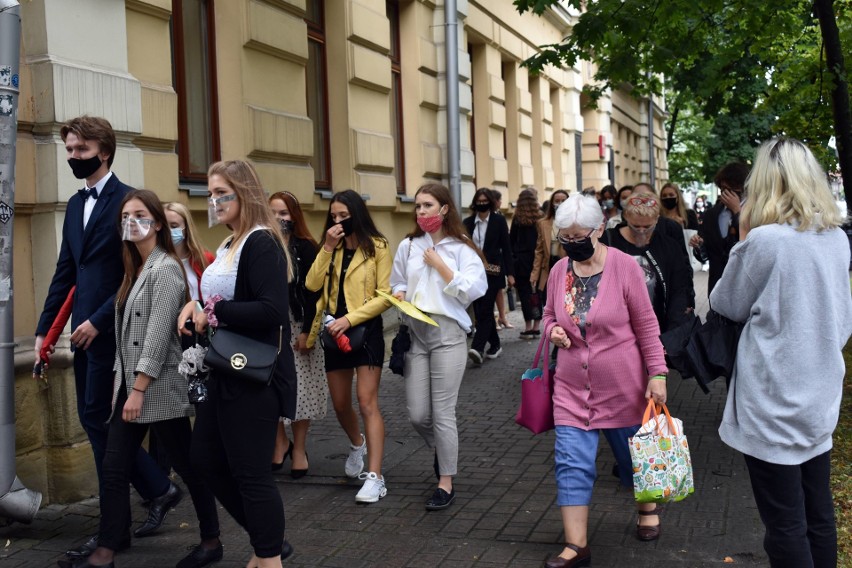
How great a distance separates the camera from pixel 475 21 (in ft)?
50.6

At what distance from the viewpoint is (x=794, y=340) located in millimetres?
3594

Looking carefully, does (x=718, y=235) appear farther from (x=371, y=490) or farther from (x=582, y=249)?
(x=371, y=490)

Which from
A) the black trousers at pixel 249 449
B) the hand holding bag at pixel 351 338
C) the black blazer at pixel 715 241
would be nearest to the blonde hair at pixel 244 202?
the black trousers at pixel 249 449

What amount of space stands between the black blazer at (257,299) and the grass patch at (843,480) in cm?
270

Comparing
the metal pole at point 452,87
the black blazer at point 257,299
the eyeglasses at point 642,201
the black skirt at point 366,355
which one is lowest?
the black skirt at point 366,355

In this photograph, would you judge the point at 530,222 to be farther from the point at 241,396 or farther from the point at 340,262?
the point at 241,396

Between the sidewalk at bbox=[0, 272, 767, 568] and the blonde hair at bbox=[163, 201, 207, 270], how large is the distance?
4.65 ft

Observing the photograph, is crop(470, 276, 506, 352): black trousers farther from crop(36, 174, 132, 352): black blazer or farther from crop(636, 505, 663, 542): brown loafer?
crop(36, 174, 132, 352): black blazer

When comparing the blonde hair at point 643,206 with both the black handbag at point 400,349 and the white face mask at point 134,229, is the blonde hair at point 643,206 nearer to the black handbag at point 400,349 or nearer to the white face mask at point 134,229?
the black handbag at point 400,349

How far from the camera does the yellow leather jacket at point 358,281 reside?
19.2ft

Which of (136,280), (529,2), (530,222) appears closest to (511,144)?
(530,222)

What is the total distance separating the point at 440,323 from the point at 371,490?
40.5 inches

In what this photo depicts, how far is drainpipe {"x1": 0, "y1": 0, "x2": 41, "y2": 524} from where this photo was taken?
5.05m

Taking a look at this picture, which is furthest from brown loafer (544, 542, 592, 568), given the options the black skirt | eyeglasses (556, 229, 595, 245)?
the black skirt
